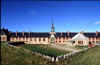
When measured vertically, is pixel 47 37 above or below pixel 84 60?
above

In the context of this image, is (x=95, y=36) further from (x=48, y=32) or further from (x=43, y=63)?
(x=43, y=63)

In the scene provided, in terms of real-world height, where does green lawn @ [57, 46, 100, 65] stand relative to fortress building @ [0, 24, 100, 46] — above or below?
below

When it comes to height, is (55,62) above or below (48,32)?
below

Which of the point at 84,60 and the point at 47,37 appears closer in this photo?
the point at 84,60

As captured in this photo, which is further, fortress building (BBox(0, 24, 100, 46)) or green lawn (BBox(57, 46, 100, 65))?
fortress building (BBox(0, 24, 100, 46))

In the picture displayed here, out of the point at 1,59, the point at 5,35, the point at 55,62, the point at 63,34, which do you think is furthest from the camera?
the point at 63,34

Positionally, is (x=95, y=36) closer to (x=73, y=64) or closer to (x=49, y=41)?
(x=49, y=41)

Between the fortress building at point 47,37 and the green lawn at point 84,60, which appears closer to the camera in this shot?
the green lawn at point 84,60

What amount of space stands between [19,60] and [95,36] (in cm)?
5780

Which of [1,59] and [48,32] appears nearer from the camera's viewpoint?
[1,59]

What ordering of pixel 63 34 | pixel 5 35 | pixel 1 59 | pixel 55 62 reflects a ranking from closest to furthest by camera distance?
pixel 1 59 < pixel 55 62 < pixel 5 35 < pixel 63 34

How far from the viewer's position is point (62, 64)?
20922mm

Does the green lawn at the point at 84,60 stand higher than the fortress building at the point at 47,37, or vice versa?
the fortress building at the point at 47,37

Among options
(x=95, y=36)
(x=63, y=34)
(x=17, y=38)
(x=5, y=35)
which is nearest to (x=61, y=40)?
(x=63, y=34)
